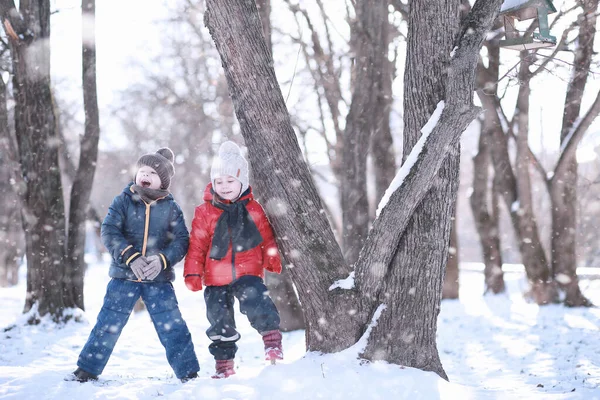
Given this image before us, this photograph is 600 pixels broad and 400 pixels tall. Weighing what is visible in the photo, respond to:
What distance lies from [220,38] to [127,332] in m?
5.18

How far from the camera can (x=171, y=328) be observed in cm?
408

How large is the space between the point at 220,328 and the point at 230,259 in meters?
0.50

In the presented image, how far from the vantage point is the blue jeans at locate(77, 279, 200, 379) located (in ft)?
13.1

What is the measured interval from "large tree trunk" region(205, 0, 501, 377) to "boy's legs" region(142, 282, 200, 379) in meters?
0.94

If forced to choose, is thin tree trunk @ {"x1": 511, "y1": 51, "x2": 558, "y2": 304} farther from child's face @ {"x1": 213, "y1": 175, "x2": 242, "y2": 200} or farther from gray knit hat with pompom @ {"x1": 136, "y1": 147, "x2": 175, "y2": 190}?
gray knit hat with pompom @ {"x1": 136, "y1": 147, "x2": 175, "y2": 190}

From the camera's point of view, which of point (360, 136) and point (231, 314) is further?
point (360, 136)

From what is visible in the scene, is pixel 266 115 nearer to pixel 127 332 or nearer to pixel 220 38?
pixel 220 38

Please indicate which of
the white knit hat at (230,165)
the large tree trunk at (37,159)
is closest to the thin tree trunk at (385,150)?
the large tree trunk at (37,159)

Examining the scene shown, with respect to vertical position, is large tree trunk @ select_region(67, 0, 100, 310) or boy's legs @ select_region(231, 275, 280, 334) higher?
large tree trunk @ select_region(67, 0, 100, 310)

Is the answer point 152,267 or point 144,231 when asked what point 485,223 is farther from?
point 152,267

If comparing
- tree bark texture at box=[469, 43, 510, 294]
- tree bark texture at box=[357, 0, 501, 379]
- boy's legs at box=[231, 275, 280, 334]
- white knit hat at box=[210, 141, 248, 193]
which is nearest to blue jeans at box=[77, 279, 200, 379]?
boy's legs at box=[231, 275, 280, 334]

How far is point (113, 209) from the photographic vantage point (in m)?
4.10

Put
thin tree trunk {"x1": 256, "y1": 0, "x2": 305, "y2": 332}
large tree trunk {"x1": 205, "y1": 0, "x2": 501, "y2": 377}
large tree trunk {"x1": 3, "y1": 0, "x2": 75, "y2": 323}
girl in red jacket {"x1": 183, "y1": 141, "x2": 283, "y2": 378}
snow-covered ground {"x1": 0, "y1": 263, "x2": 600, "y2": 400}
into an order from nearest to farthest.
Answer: snow-covered ground {"x1": 0, "y1": 263, "x2": 600, "y2": 400} < large tree trunk {"x1": 205, "y1": 0, "x2": 501, "y2": 377} < girl in red jacket {"x1": 183, "y1": 141, "x2": 283, "y2": 378} < large tree trunk {"x1": 3, "y1": 0, "x2": 75, "y2": 323} < thin tree trunk {"x1": 256, "y1": 0, "x2": 305, "y2": 332}

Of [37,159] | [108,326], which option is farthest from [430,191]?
[37,159]
